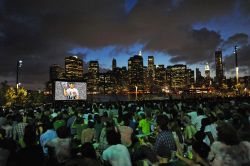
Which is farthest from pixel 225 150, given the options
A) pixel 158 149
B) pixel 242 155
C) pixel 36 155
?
pixel 36 155

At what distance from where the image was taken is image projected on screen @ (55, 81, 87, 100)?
44.7 m

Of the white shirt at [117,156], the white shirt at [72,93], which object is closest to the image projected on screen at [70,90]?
the white shirt at [72,93]

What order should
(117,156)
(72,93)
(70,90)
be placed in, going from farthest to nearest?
1. (72,93)
2. (70,90)
3. (117,156)

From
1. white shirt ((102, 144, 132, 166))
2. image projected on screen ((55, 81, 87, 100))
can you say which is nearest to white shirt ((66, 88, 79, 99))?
image projected on screen ((55, 81, 87, 100))

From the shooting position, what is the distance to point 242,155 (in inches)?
216

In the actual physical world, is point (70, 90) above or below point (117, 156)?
above

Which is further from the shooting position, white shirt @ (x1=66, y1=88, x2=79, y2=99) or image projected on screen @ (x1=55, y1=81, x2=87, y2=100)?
white shirt @ (x1=66, y1=88, x2=79, y2=99)

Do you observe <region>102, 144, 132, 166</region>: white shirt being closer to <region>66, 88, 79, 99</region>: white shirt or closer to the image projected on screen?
the image projected on screen

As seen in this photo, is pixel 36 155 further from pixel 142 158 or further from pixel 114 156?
pixel 142 158

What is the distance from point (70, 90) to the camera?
46562 mm

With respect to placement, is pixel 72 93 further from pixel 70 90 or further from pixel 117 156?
pixel 117 156

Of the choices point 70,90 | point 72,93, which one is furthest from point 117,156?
point 72,93

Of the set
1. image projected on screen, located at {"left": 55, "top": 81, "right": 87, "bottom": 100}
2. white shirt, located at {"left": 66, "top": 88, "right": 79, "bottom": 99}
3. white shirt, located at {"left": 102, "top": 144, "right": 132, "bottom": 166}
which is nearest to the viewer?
white shirt, located at {"left": 102, "top": 144, "right": 132, "bottom": 166}

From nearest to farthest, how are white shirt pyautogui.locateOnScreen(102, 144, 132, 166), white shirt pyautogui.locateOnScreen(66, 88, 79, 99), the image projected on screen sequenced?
white shirt pyautogui.locateOnScreen(102, 144, 132, 166)
the image projected on screen
white shirt pyautogui.locateOnScreen(66, 88, 79, 99)
